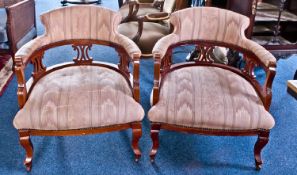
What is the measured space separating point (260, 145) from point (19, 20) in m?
2.14

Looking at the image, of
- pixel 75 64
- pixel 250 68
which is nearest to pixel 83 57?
pixel 75 64

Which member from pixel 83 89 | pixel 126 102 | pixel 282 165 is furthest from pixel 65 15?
Answer: pixel 282 165

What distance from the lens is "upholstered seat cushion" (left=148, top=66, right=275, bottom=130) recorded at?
146cm

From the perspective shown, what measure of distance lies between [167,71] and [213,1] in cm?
108

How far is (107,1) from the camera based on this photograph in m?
5.61

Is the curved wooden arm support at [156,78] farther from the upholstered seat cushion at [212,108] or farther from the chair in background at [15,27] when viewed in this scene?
the chair in background at [15,27]

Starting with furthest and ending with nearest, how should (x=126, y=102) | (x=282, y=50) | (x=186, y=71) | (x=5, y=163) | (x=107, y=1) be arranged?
(x=107, y=1) < (x=282, y=50) < (x=186, y=71) < (x=5, y=163) < (x=126, y=102)

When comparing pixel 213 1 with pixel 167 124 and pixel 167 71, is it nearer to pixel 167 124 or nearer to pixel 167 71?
pixel 167 71

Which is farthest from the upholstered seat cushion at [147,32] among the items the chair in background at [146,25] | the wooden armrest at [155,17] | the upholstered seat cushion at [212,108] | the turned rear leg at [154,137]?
the turned rear leg at [154,137]

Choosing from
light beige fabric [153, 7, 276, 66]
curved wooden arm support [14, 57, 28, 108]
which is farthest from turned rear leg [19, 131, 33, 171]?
light beige fabric [153, 7, 276, 66]

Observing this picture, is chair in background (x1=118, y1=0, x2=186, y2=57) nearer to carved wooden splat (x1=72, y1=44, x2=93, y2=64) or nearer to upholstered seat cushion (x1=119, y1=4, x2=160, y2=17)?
upholstered seat cushion (x1=119, y1=4, x2=160, y2=17)

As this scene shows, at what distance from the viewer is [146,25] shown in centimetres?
276

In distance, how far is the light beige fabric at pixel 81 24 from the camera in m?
1.72

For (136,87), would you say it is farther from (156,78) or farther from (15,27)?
(15,27)
